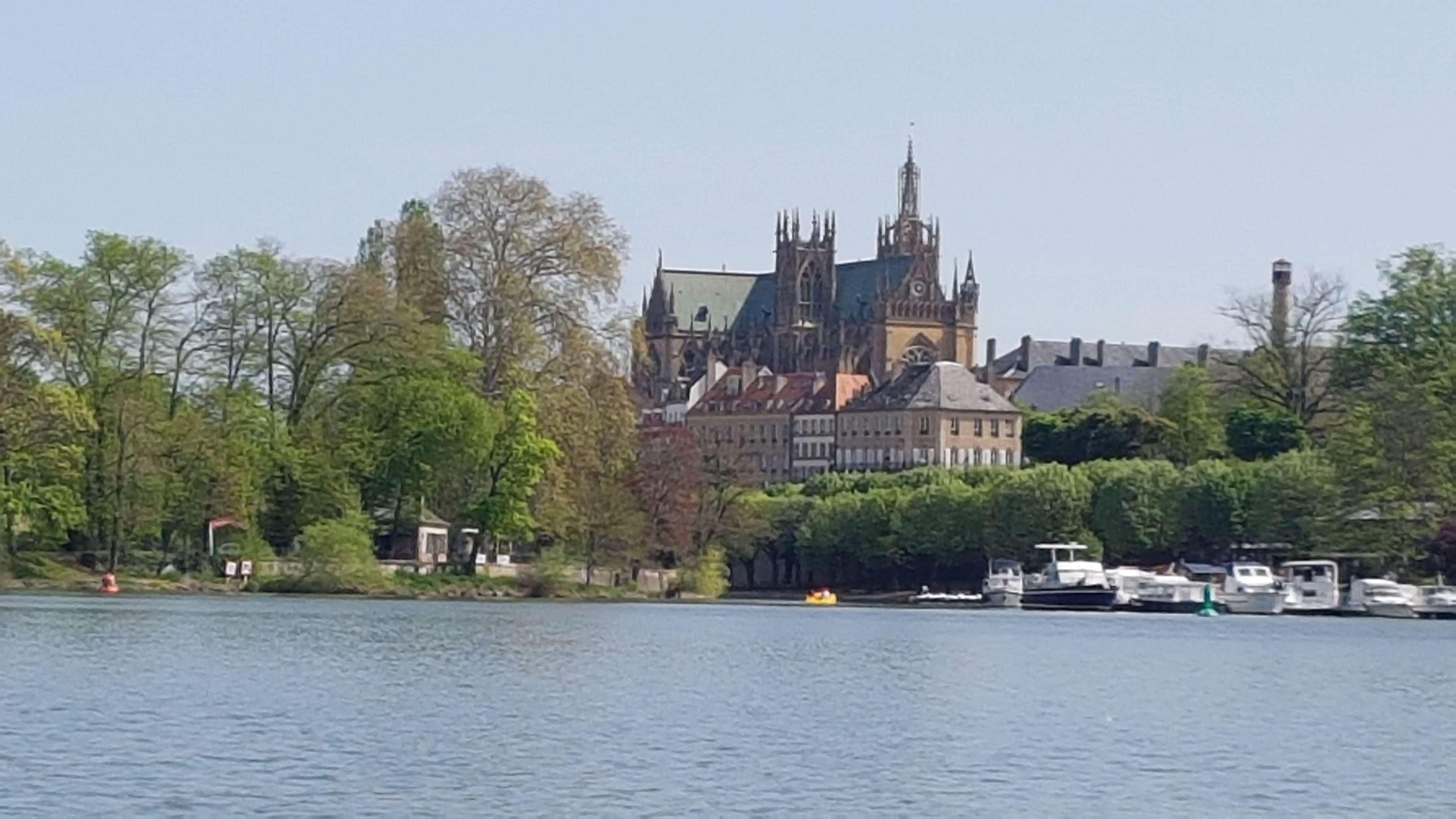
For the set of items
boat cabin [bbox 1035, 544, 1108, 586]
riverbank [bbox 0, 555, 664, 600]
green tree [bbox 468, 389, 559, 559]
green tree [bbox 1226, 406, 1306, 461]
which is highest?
green tree [bbox 1226, 406, 1306, 461]

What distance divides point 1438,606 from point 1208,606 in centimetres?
1096

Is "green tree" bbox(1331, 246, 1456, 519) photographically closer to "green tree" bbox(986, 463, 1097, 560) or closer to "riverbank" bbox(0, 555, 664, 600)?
"green tree" bbox(986, 463, 1097, 560)

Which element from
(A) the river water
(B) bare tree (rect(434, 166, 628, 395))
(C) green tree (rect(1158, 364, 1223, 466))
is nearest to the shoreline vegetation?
(B) bare tree (rect(434, 166, 628, 395))

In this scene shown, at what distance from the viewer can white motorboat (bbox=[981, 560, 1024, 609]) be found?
406 ft

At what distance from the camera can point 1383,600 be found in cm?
10956

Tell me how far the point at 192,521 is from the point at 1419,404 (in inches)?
1859

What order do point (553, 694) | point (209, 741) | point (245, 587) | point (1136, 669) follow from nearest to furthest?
point (209, 741) < point (553, 694) < point (1136, 669) < point (245, 587)

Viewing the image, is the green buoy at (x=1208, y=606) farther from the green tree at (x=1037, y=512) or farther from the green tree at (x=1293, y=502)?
the green tree at (x=1037, y=512)

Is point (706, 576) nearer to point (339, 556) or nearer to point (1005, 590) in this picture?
point (1005, 590)

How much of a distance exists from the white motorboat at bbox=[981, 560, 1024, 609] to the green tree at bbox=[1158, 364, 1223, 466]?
101ft

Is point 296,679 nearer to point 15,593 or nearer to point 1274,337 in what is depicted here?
point 15,593

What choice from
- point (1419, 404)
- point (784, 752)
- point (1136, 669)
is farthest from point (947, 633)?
point (784, 752)

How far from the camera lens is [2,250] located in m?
90.4

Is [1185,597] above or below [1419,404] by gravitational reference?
below
